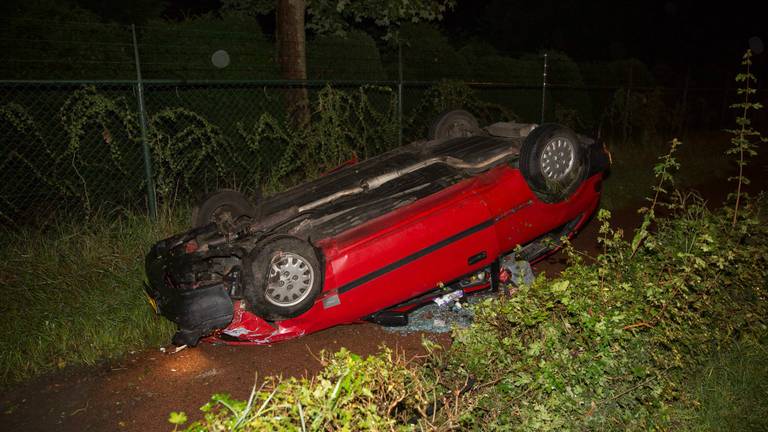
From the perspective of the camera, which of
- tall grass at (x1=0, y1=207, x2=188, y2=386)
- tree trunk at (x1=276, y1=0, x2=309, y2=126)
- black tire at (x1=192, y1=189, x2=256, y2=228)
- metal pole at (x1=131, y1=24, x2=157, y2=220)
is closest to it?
tall grass at (x1=0, y1=207, x2=188, y2=386)

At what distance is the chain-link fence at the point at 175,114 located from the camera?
5438 millimetres

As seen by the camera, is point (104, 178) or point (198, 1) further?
point (198, 1)

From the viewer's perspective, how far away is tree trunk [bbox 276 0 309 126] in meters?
7.04

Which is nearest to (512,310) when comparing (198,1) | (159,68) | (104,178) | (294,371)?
(294,371)

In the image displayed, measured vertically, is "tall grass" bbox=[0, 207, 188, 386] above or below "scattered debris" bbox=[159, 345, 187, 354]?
above

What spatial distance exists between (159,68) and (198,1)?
15.4m

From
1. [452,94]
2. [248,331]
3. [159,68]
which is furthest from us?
[452,94]

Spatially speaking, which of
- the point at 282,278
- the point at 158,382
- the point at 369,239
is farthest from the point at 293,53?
the point at 158,382

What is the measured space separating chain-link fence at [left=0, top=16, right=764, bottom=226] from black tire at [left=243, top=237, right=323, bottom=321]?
273 cm

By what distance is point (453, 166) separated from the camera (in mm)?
4625

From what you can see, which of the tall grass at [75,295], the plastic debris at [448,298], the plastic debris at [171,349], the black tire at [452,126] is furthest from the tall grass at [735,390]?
the tall grass at [75,295]

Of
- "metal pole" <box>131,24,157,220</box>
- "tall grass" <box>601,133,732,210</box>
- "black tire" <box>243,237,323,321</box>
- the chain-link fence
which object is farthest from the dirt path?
"tall grass" <box>601,133,732,210</box>

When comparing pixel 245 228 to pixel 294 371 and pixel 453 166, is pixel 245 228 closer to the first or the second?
pixel 294 371

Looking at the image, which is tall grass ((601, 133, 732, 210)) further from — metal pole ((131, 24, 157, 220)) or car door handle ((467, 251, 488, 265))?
metal pole ((131, 24, 157, 220))
